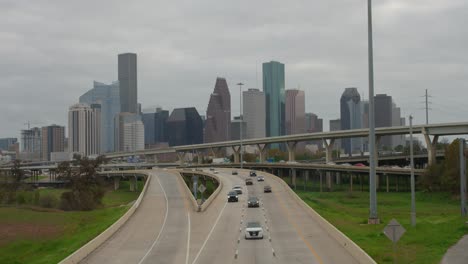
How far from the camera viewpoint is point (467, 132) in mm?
128500

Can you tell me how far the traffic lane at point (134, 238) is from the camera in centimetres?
3111

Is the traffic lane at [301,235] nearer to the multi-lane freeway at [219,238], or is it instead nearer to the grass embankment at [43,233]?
the multi-lane freeway at [219,238]

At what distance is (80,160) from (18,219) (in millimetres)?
45222

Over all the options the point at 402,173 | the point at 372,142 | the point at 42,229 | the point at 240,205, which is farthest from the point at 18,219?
the point at 402,173

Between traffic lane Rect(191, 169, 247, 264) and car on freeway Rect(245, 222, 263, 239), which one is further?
car on freeway Rect(245, 222, 263, 239)

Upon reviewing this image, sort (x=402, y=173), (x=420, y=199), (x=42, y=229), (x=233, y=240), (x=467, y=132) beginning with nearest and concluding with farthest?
(x=233, y=240), (x=42, y=229), (x=420, y=199), (x=402, y=173), (x=467, y=132)

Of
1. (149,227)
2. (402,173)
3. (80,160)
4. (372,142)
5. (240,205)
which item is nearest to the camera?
(372,142)

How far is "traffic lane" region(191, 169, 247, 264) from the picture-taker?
98.3ft

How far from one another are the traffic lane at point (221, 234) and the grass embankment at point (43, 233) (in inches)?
328

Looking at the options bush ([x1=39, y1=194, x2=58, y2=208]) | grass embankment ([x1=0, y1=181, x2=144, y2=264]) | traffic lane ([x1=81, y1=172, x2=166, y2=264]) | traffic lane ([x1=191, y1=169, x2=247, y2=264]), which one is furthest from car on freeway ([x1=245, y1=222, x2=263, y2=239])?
bush ([x1=39, y1=194, x2=58, y2=208])

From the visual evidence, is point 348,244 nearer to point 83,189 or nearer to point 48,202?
point 83,189

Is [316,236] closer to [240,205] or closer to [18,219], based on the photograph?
[240,205]

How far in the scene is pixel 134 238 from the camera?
3859 cm

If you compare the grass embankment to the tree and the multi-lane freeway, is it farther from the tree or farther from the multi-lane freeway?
the tree
